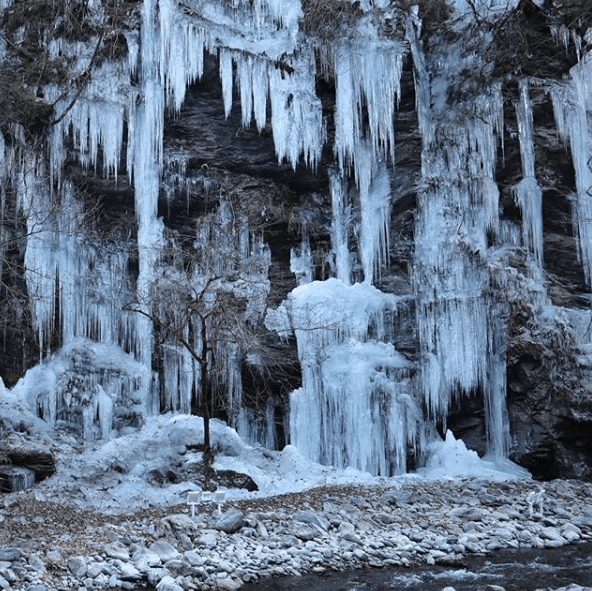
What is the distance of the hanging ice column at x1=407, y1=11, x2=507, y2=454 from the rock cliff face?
1.9 inches

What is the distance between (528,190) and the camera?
16.1 meters

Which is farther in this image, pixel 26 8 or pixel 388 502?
pixel 26 8

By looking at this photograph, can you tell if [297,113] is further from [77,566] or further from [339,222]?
[77,566]

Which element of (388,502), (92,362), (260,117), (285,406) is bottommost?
(388,502)

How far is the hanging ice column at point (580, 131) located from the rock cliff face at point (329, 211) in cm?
5

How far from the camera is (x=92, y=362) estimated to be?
15992mm

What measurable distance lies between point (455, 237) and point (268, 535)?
904 cm

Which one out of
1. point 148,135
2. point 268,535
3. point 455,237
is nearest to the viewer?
point 268,535

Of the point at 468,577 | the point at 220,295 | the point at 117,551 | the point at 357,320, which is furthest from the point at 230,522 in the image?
the point at 357,320

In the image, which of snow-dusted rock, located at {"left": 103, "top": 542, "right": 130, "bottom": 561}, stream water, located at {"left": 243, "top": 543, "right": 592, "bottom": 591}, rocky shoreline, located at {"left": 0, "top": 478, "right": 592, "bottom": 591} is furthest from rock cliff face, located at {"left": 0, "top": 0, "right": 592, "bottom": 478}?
snow-dusted rock, located at {"left": 103, "top": 542, "right": 130, "bottom": 561}

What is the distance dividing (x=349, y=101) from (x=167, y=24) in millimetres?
4311

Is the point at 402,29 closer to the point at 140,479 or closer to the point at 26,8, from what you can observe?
the point at 26,8

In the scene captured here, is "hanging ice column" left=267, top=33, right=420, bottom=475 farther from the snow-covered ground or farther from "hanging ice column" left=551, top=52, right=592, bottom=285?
"hanging ice column" left=551, top=52, right=592, bottom=285

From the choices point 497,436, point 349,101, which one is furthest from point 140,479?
point 349,101
